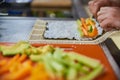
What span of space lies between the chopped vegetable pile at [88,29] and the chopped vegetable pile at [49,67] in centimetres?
43

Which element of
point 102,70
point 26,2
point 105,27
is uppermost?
point 102,70

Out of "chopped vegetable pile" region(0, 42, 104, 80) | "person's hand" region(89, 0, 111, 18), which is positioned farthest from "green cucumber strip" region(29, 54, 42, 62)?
"person's hand" region(89, 0, 111, 18)

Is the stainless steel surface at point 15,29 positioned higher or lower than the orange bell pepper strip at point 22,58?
lower

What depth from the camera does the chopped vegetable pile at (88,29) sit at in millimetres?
1509

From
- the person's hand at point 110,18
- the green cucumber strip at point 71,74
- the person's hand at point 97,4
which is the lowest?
the person's hand at point 97,4

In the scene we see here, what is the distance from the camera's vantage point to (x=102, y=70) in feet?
3.33

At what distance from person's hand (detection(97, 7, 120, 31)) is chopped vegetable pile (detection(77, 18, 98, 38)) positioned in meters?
0.05

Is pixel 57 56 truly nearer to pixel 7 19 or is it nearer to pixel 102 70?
pixel 102 70

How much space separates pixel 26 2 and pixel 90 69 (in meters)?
1.39

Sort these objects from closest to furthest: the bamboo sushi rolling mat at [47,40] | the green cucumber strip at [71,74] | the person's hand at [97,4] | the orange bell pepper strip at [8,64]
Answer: the green cucumber strip at [71,74], the orange bell pepper strip at [8,64], the bamboo sushi rolling mat at [47,40], the person's hand at [97,4]

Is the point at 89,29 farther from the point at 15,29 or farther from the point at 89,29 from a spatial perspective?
the point at 15,29

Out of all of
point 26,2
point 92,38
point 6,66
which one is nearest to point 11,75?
point 6,66

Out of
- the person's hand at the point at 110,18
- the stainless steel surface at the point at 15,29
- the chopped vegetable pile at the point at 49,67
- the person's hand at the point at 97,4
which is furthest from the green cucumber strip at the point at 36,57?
the person's hand at the point at 97,4

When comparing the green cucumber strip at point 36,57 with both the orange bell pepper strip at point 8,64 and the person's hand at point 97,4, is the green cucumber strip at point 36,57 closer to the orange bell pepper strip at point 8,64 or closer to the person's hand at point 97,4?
the orange bell pepper strip at point 8,64
